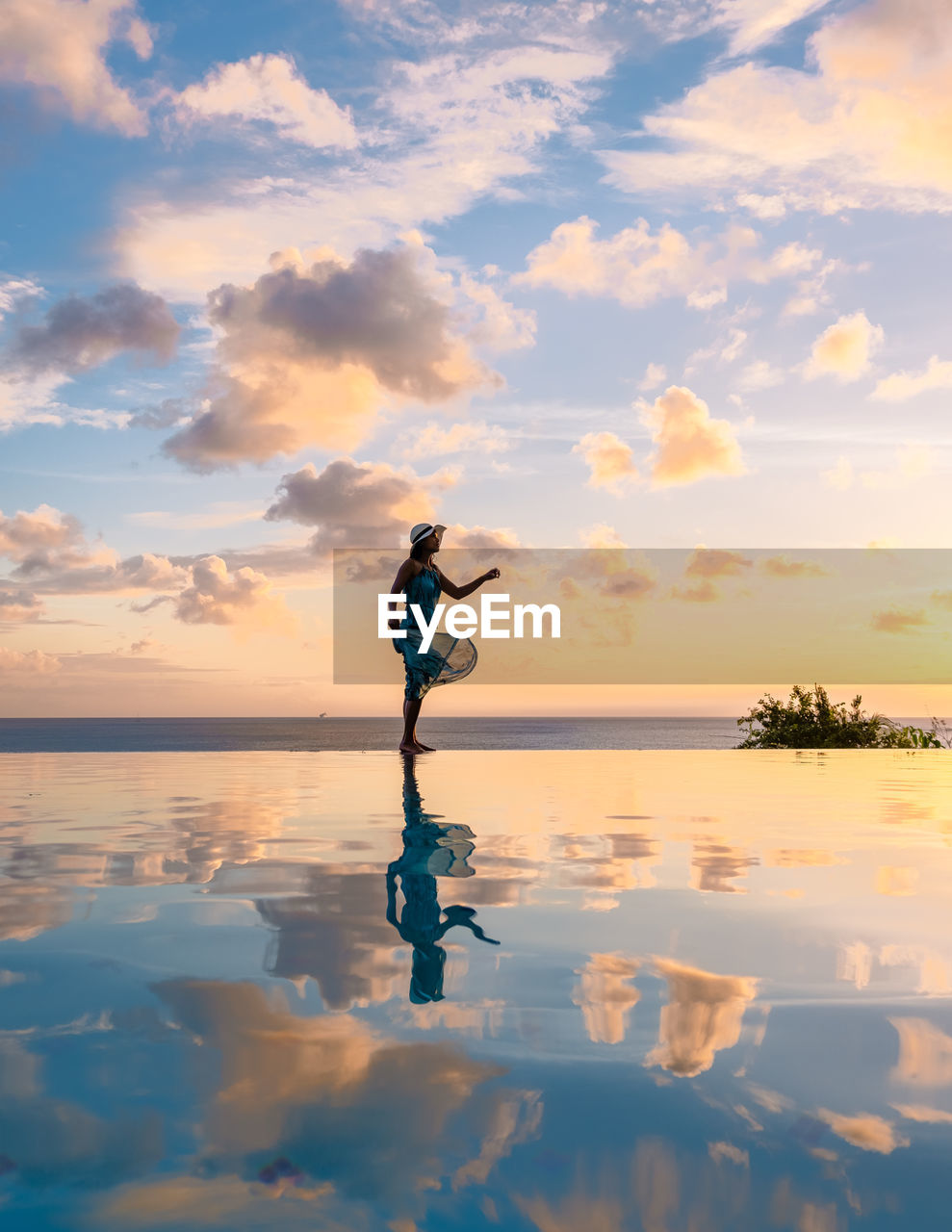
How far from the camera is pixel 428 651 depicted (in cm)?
1088

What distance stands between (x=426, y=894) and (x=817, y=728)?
17.9 meters

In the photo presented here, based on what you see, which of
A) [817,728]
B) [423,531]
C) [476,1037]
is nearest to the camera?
[476,1037]

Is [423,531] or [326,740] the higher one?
[423,531]

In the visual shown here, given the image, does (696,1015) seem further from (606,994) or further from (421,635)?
(421,635)

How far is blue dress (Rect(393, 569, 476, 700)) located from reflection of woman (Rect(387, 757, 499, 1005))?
525cm

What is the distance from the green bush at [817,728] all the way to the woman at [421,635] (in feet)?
35.9

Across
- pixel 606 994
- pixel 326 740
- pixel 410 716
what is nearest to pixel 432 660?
pixel 410 716

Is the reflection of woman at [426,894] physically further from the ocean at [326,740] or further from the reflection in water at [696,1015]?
the ocean at [326,740]

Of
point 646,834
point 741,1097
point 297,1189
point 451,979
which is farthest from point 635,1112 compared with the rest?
point 646,834

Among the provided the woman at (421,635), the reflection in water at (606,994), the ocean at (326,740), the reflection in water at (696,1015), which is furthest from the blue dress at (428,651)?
the ocean at (326,740)

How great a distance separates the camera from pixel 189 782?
831 centimetres

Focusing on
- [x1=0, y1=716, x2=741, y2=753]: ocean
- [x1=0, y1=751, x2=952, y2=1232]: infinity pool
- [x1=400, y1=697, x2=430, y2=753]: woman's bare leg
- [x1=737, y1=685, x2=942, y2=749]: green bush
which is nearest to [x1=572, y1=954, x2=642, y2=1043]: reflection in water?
[x1=0, y1=751, x2=952, y2=1232]: infinity pool

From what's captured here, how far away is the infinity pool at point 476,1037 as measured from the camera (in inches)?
54.5

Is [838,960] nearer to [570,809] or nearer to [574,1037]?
[574,1037]
